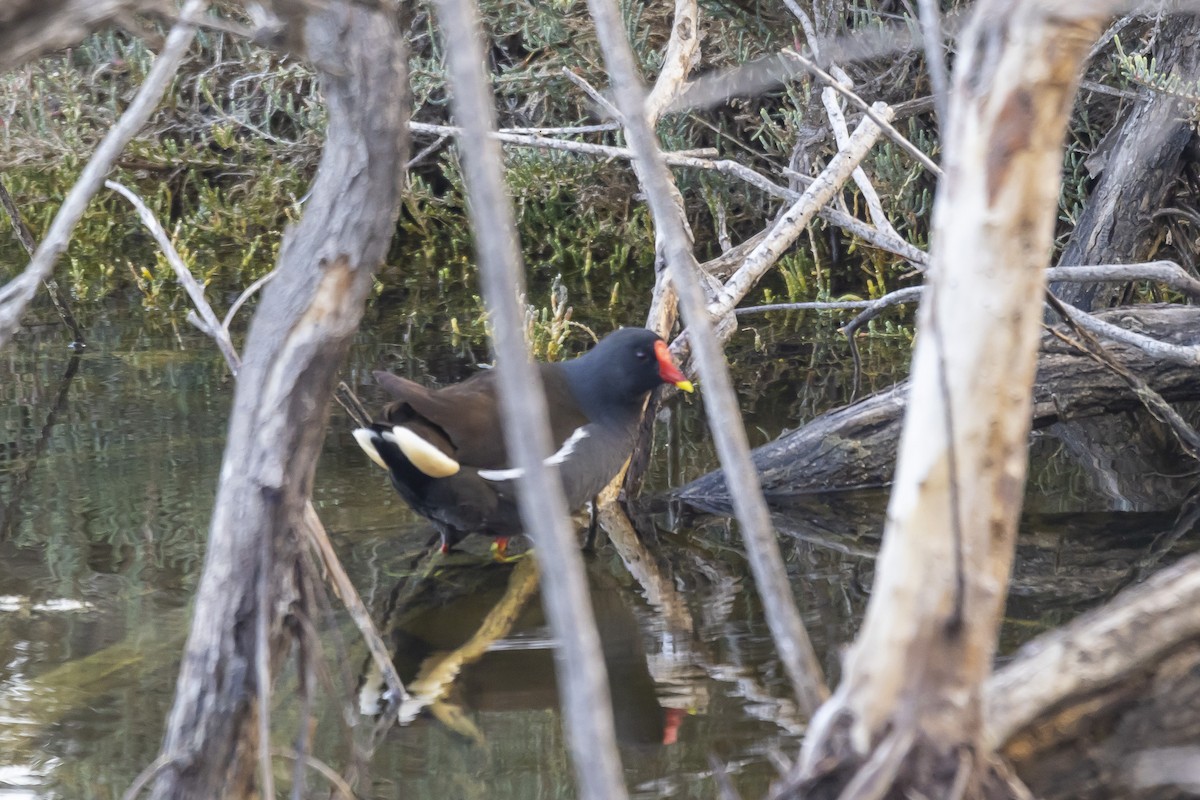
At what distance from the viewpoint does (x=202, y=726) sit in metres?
1.65

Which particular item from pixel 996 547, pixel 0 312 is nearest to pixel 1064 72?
pixel 996 547

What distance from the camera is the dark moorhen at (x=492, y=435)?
3213 mm

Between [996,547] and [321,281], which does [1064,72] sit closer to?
[996,547]

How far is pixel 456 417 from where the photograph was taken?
3.29 m

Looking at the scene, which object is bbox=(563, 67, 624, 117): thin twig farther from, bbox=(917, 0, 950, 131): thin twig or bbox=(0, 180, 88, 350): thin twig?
bbox=(0, 180, 88, 350): thin twig

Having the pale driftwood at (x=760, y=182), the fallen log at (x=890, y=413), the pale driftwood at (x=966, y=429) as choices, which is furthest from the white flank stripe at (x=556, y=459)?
the pale driftwood at (x=966, y=429)

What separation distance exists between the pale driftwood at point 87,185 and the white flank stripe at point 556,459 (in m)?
1.75

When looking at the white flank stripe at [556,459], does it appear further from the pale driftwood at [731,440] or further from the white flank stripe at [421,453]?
the pale driftwood at [731,440]

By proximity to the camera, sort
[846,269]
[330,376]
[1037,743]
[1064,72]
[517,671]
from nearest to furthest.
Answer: [1064,72] < [1037,743] < [330,376] < [517,671] < [846,269]

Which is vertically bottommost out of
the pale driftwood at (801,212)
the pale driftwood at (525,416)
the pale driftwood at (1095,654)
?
the pale driftwood at (1095,654)

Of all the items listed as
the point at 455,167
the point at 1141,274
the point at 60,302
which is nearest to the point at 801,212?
the point at 1141,274

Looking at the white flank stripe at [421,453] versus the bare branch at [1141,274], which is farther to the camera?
the bare branch at [1141,274]

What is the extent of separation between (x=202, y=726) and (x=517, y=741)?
0.94 meters

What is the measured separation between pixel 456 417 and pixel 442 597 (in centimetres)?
43
